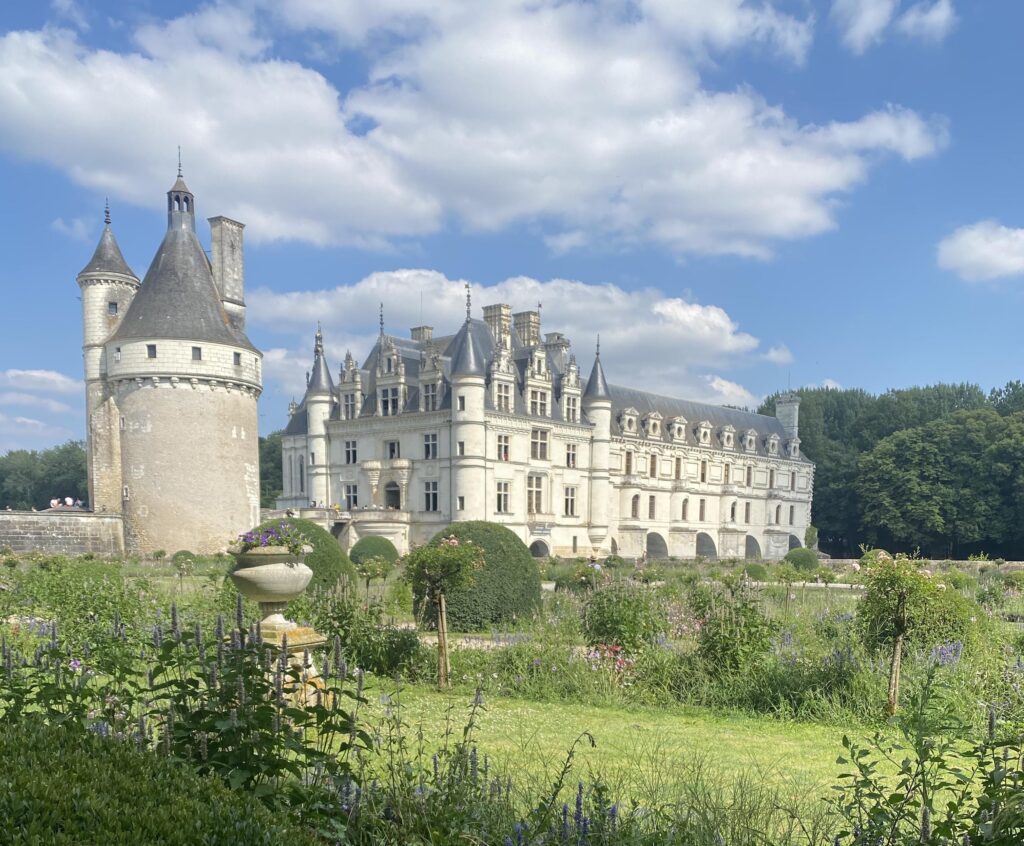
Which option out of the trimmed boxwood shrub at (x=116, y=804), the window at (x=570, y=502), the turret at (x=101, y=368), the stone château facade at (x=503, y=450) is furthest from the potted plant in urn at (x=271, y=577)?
the window at (x=570, y=502)

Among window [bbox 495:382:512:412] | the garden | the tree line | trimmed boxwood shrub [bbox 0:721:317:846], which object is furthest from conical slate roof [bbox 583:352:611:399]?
trimmed boxwood shrub [bbox 0:721:317:846]

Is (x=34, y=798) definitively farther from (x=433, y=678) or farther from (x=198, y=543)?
(x=198, y=543)

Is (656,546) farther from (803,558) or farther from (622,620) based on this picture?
(622,620)

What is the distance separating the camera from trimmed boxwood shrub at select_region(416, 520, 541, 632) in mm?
11852

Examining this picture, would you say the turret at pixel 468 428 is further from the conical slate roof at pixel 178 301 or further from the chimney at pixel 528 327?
the conical slate roof at pixel 178 301

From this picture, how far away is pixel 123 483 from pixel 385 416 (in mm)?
9958

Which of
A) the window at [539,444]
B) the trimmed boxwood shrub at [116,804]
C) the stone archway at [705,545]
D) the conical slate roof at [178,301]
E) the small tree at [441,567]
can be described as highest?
the conical slate roof at [178,301]

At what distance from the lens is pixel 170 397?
2567cm

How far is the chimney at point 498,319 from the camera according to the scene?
3291 centimetres

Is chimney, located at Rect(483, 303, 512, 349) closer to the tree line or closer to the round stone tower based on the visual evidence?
the round stone tower

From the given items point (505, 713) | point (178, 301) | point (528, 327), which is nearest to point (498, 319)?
point (528, 327)

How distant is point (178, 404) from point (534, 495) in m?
14.0

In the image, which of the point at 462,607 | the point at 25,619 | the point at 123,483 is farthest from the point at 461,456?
the point at 25,619

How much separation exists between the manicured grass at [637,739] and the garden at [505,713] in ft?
0.12
